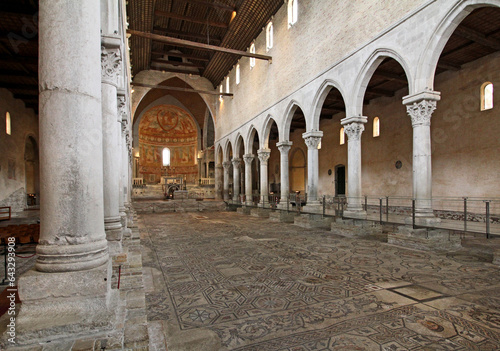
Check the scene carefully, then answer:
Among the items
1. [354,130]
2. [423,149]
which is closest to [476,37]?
[354,130]

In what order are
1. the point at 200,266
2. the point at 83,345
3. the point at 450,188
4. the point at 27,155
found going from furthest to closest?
the point at 27,155
the point at 450,188
the point at 200,266
the point at 83,345

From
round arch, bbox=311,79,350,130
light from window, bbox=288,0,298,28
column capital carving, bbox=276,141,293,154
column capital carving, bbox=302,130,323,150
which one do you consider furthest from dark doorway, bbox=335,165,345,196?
light from window, bbox=288,0,298,28

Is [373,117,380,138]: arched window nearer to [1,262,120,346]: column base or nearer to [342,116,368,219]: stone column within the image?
[342,116,368,219]: stone column

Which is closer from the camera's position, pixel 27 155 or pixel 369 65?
pixel 369 65

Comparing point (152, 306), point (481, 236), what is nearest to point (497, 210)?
point (481, 236)

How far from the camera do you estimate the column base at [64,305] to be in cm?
249

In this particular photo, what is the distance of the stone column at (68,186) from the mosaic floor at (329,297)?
127 centimetres

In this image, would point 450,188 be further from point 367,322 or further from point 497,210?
point 367,322

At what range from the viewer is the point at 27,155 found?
2161 cm

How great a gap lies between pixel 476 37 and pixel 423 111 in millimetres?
4870

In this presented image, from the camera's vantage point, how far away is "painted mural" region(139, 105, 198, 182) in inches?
1428

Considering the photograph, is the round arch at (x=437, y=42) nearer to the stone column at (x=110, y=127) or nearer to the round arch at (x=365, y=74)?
the round arch at (x=365, y=74)

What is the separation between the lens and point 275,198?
17.2 meters

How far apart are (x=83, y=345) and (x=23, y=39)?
13.6 metres
